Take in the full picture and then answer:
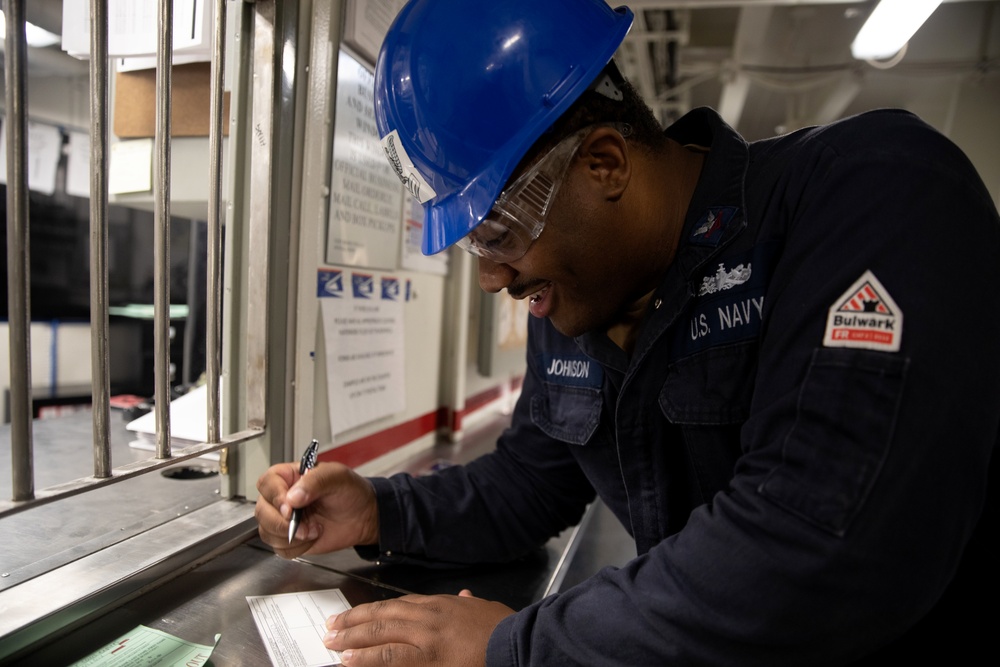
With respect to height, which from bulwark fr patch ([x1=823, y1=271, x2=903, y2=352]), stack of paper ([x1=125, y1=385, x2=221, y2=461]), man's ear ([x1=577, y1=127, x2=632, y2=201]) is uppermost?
man's ear ([x1=577, y1=127, x2=632, y2=201])

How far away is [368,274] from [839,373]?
1010 mm

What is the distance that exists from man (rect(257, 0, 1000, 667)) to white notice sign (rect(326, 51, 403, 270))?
459 mm

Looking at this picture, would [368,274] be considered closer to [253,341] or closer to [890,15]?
[253,341]

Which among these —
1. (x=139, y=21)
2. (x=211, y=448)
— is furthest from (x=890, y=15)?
(x=211, y=448)

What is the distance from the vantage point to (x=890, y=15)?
2.01 m

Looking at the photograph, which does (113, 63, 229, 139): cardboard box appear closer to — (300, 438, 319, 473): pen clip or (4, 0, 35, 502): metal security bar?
(4, 0, 35, 502): metal security bar

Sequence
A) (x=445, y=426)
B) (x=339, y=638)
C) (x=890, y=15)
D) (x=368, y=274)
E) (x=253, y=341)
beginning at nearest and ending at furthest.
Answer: (x=339, y=638) → (x=253, y=341) → (x=368, y=274) → (x=445, y=426) → (x=890, y=15)

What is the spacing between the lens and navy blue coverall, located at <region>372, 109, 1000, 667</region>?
0.46 metres

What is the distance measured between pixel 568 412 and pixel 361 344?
0.54 m

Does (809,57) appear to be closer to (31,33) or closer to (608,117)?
(608,117)

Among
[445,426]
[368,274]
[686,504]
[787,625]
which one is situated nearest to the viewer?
[787,625]

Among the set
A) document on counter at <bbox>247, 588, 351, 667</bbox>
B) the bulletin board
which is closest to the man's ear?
document on counter at <bbox>247, 588, 351, 667</bbox>

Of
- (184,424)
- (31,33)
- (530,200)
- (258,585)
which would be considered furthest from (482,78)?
(31,33)

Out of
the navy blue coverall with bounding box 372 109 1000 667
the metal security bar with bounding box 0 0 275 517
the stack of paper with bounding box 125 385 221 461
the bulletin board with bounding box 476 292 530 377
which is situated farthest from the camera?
the bulletin board with bounding box 476 292 530 377
